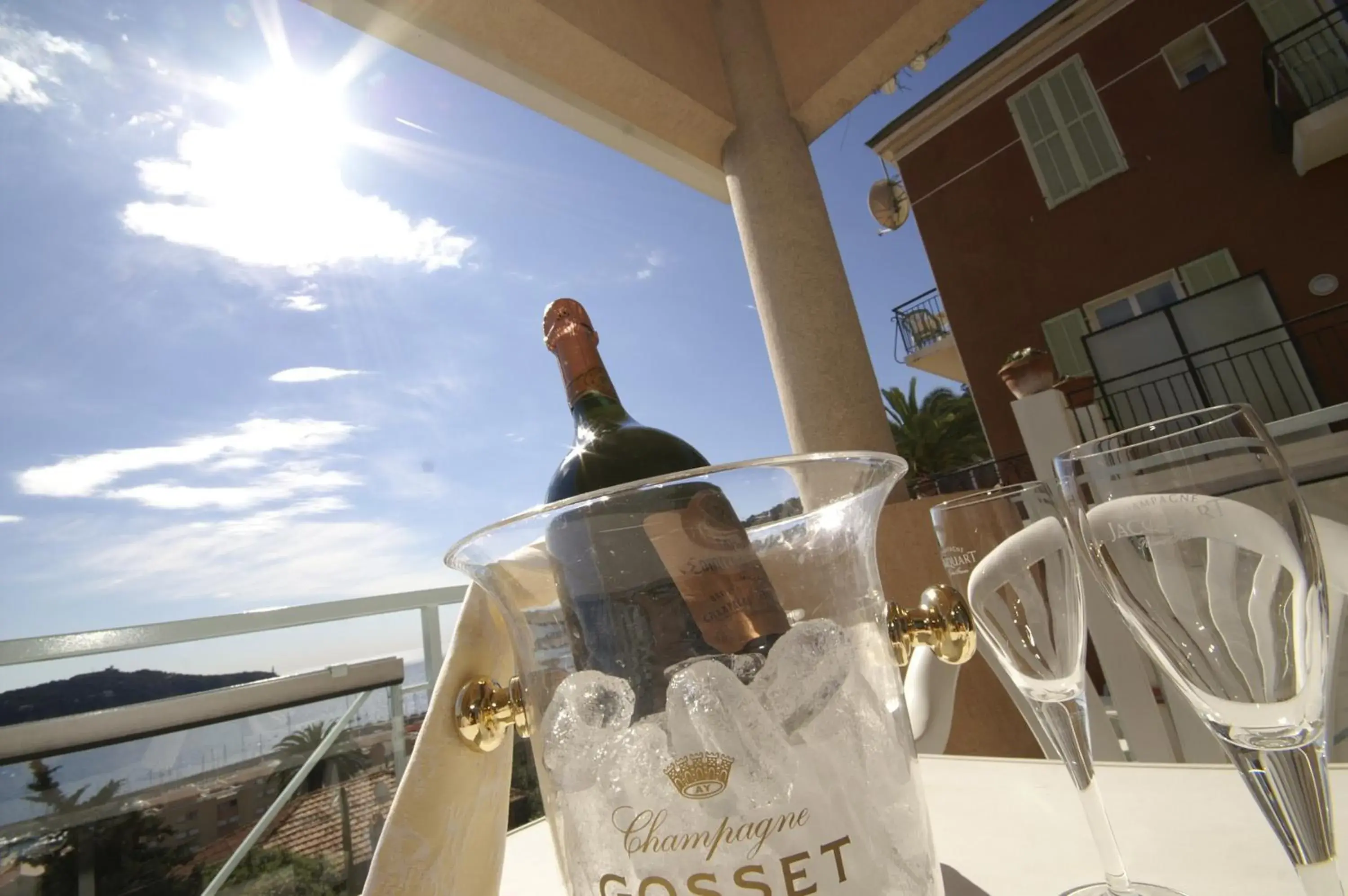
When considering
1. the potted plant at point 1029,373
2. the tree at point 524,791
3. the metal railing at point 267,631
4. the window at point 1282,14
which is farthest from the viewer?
the window at point 1282,14

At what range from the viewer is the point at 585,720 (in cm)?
24

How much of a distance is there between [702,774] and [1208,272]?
23.2 ft

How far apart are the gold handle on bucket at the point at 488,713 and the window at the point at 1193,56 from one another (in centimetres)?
787

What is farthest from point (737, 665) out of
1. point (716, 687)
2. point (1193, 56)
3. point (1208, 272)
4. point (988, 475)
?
point (1193, 56)

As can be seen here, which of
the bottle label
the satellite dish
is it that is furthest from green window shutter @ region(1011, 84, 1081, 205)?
the bottle label

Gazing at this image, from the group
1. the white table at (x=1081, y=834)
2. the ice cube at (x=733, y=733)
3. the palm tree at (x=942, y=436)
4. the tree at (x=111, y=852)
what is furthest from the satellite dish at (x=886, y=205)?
the palm tree at (x=942, y=436)

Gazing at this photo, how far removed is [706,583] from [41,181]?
304 inches

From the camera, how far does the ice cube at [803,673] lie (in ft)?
0.75

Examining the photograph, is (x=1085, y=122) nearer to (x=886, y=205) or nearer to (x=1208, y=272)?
(x=1208, y=272)

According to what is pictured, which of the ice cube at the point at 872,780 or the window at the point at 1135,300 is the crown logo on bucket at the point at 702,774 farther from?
the window at the point at 1135,300

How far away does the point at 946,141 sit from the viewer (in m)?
6.76

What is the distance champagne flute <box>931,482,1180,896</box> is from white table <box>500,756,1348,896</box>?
33 mm

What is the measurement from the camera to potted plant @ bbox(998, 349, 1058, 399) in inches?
85.4

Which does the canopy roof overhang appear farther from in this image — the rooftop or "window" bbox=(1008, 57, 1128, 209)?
the rooftop
